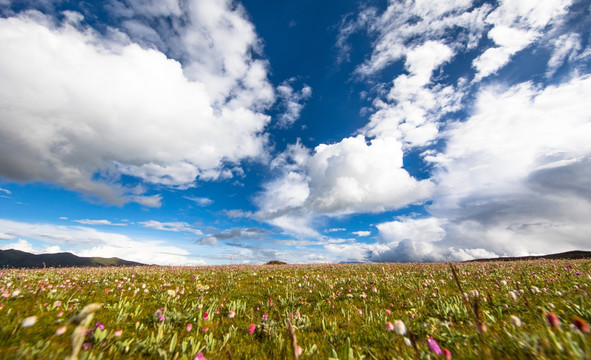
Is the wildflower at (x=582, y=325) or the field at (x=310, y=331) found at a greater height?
the wildflower at (x=582, y=325)

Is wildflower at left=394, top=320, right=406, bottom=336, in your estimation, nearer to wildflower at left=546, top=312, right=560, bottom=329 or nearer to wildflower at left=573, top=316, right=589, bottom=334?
wildflower at left=546, top=312, right=560, bottom=329

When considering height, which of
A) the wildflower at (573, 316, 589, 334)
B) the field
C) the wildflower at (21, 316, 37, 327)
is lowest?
the field

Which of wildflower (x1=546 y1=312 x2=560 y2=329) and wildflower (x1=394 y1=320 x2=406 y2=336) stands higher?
wildflower (x1=546 y1=312 x2=560 y2=329)

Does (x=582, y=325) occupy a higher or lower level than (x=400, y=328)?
higher

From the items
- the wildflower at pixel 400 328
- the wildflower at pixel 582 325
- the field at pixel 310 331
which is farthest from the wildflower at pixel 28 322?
the wildflower at pixel 582 325

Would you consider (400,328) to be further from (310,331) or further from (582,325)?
(310,331)

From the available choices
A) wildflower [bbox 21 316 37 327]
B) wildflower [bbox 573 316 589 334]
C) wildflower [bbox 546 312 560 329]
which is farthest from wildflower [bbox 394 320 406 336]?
wildflower [bbox 21 316 37 327]

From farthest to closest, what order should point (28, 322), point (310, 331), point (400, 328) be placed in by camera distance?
point (310, 331), point (400, 328), point (28, 322)

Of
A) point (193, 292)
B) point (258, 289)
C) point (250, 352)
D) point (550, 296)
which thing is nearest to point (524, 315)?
point (550, 296)

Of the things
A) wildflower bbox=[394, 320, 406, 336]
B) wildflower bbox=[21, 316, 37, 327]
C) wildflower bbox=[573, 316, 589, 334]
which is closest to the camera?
wildflower bbox=[573, 316, 589, 334]

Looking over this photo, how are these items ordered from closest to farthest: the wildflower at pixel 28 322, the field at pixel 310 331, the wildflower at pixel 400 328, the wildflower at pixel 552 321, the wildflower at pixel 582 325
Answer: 1. the wildflower at pixel 582 325
2. the wildflower at pixel 552 321
3. the field at pixel 310 331
4. the wildflower at pixel 28 322
5. the wildflower at pixel 400 328

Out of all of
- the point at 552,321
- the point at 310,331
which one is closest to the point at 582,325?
the point at 552,321

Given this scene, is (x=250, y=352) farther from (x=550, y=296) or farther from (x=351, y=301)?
(x=550, y=296)

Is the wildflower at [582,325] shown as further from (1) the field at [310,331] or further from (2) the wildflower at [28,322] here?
(2) the wildflower at [28,322]
